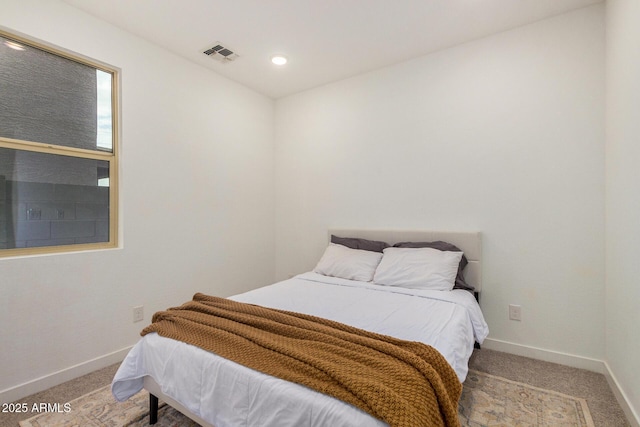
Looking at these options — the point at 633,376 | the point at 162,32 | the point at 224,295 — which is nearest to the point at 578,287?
the point at 633,376

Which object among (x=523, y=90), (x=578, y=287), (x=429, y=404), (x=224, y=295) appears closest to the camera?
(x=429, y=404)

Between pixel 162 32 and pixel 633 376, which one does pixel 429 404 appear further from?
pixel 162 32

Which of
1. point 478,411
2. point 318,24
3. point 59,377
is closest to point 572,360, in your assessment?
point 478,411

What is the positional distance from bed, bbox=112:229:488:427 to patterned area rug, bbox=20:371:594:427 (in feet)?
0.60

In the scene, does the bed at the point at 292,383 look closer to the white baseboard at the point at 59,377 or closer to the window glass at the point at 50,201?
the white baseboard at the point at 59,377

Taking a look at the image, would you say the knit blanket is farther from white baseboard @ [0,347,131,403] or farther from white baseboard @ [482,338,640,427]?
white baseboard @ [482,338,640,427]

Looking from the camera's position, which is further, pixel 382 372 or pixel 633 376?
pixel 633 376

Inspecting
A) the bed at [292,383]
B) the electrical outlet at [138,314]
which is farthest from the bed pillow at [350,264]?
the electrical outlet at [138,314]

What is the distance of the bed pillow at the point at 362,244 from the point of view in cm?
296

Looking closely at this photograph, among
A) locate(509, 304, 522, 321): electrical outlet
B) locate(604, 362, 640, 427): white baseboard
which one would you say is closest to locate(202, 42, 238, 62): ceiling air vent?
locate(509, 304, 522, 321): electrical outlet

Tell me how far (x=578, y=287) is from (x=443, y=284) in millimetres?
967

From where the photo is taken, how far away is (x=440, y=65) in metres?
2.82

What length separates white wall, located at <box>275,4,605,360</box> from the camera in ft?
7.37

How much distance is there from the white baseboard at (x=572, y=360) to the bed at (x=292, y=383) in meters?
0.48
